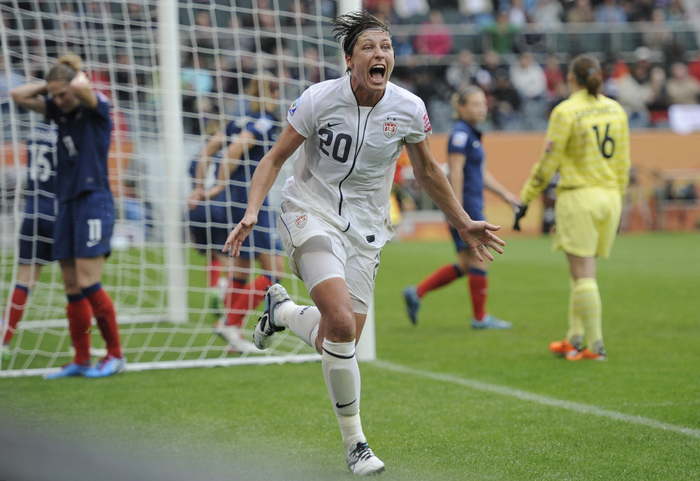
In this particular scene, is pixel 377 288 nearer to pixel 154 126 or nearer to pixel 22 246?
pixel 154 126

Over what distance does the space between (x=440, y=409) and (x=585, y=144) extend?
252 centimetres

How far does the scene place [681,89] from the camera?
75.2ft

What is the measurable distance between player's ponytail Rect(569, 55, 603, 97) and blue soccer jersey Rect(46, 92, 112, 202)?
3474 millimetres

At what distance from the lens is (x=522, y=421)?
15.3 ft

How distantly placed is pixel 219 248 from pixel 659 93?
18557 millimetres

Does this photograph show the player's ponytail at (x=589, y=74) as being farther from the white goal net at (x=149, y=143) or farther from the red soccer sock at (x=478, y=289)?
the red soccer sock at (x=478, y=289)

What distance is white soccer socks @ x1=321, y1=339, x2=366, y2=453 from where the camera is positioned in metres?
3.79

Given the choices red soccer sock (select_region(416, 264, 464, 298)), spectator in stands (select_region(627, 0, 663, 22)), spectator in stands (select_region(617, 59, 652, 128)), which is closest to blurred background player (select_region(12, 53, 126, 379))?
red soccer sock (select_region(416, 264, 464, 298))

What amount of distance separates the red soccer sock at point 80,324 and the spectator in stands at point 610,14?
21.7m

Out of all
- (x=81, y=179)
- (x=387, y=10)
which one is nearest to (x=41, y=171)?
(x=81, y=179)

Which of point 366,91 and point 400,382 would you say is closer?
point 366,91

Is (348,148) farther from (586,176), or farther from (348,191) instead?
(586,176)

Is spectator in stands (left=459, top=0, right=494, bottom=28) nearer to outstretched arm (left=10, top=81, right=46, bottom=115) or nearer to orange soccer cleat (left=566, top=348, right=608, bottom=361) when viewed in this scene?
orange soccer cleat (left=566, top=348, right=608, bottom=361)

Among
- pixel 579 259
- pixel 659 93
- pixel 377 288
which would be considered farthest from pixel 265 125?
pixel 659 93
